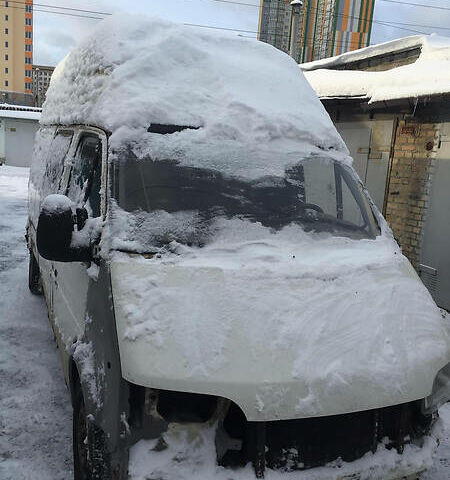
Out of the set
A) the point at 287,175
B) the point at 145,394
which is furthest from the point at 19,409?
the point at 287,175

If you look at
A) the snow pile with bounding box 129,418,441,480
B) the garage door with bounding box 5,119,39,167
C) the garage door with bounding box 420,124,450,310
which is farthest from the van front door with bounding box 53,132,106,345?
the garage door with bounding box 5,119,39,167

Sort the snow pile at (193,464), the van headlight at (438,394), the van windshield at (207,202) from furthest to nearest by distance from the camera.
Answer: the van windshield at (207,202) < the van headlight at (438,394) < the snow pile at (193,464)

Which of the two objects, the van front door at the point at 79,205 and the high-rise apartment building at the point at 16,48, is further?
the high-rise apartment building at the point at 16,48

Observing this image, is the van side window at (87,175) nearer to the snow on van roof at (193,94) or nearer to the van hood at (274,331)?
the snow on van roof at (193,94)

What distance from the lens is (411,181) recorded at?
675 centimetres

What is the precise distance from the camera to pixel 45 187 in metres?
4.41

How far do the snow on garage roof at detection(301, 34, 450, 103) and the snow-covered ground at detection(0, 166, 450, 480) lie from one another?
3673mm

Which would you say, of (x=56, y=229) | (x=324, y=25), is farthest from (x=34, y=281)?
(x=324, y=25)

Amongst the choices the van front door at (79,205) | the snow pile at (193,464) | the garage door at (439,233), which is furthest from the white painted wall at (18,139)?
the snow pile at (193,464)

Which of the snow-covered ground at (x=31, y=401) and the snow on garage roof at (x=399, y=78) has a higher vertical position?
the snow on garage roof at (x=399, y=78)

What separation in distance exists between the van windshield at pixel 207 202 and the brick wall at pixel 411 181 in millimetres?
3894

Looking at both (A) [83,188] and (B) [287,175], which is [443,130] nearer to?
(B) [287,175]

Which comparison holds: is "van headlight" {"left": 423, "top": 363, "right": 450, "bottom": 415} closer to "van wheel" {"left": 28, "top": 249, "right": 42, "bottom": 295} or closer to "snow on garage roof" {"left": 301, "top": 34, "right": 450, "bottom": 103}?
"snow on garage roof" {"left": 301, "top": 34, "right": 450, "bottom": 103}

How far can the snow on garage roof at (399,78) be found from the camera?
5789mm
